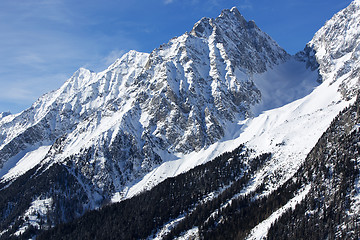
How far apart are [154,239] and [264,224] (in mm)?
61172

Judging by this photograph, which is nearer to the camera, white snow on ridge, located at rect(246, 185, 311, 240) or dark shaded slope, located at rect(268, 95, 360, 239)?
dark shaded slope, located at rect(268, 95, 360, 239)

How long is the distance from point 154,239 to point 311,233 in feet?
271

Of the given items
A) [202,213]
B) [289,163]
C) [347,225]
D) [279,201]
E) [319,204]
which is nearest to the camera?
[347,225]

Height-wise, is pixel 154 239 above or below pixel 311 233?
above

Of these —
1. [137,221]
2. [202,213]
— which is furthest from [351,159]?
[137,221]

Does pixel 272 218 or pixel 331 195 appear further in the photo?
pixel 272 218

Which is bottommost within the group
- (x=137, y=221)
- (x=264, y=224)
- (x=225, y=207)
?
(x=264, y=224)

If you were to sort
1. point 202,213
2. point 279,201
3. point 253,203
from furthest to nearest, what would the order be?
point 202,213 < point 253,203 < point 279,201

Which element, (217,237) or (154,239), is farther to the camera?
(154,239)

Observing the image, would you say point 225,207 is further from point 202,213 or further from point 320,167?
point 320,167

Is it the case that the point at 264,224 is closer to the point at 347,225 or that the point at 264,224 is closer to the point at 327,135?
the point at 347,225

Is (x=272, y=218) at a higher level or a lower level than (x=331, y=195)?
higher

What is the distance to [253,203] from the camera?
173375mm

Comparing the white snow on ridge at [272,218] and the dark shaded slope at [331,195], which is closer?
the dark shaded slope at [331,195]
